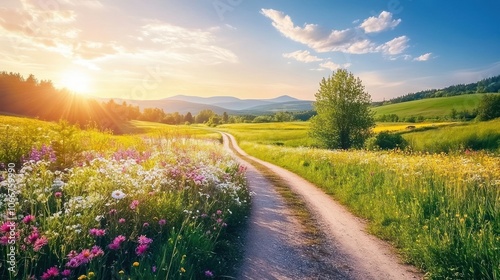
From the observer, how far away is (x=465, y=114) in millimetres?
87875

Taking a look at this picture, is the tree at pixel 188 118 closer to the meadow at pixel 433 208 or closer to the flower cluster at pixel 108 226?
the meadow at pixel 433 208

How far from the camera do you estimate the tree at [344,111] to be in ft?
123

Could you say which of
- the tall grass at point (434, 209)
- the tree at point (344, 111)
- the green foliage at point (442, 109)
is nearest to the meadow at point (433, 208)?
the tall grass at point (434, 209)

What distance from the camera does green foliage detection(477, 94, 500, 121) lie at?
70438mm

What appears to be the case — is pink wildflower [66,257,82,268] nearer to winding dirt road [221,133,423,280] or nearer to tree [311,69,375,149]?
winding dirt road [221,133,423,280]

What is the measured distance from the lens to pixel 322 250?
7223mm

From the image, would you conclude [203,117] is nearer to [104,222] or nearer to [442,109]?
[442,109]

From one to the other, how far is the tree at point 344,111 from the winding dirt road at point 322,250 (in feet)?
93.6

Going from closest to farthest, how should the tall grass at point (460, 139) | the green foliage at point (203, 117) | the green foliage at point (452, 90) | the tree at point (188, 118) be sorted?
the tall grass at point (460, 139) < the green foliage at point (452, 90) < the tree at point (188, 118) < the green foliage at point (203, 117)

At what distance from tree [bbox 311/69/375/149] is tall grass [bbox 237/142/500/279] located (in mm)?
24109

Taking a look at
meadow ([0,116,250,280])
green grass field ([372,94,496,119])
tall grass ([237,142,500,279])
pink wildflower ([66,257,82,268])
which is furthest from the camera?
green grass field ([372,94,496,119])

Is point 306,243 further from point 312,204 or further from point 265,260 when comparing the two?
point 312,204

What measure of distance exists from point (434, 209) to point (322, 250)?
11.7 feet

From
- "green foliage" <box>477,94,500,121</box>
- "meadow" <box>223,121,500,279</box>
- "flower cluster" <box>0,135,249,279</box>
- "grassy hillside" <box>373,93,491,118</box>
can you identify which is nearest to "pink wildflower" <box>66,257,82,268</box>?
"flower cluster" <box>0,135,249,279</box>
